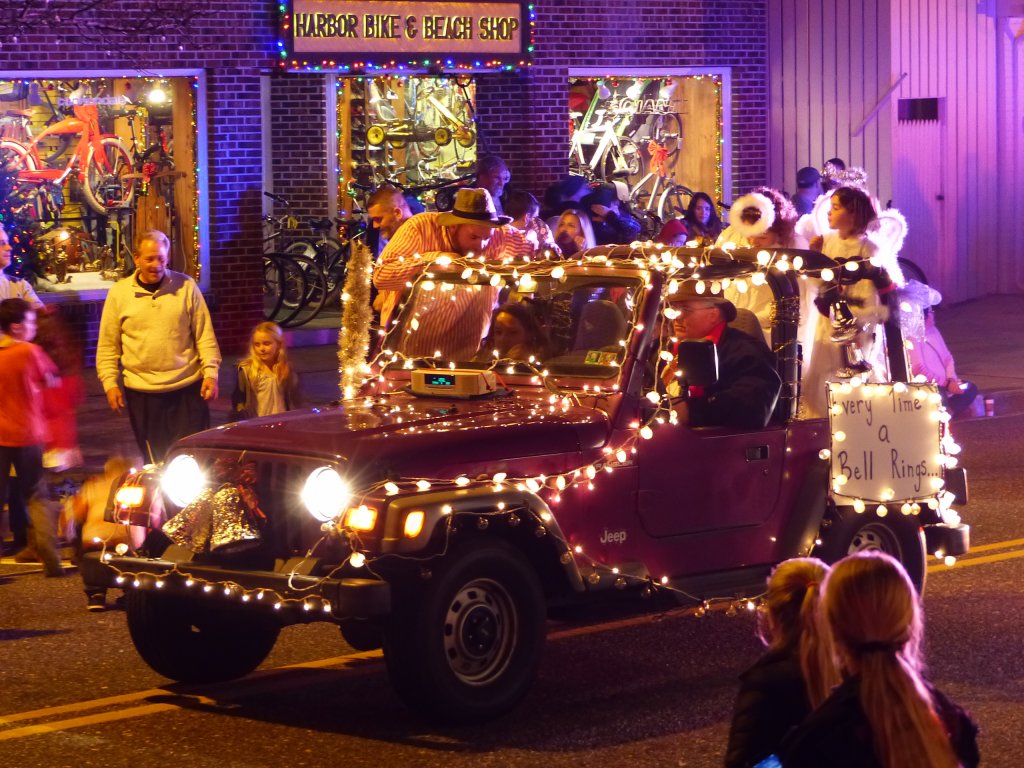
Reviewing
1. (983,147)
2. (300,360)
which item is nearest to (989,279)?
(983,147)

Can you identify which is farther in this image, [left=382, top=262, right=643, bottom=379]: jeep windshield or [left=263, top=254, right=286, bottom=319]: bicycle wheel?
[left=263, top=254, right=286, bottom=319]: bicycle wheel

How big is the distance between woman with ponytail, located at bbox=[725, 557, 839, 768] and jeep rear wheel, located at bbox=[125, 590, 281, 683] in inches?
142

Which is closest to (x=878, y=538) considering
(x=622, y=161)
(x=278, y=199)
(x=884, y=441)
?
(x=884, y=441)

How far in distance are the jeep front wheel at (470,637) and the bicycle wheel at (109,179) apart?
37.6 ft

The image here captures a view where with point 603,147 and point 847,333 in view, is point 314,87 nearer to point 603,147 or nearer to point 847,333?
point 603,147

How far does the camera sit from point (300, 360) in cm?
1859

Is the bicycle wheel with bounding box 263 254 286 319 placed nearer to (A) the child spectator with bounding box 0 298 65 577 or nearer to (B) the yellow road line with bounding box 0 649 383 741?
(A) the child spectator with bounding box 0 298 65 577

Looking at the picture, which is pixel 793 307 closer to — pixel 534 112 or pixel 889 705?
pixel 889 705

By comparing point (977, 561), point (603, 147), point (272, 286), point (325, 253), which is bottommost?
point (977, 561)

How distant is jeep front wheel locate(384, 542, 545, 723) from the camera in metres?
7.21

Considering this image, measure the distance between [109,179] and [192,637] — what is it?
10.8m

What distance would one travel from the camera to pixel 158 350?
1108cm

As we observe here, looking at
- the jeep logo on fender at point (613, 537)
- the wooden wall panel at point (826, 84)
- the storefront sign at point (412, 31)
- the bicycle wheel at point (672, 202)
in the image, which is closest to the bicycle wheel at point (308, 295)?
the storefront sign at point (412, 31)

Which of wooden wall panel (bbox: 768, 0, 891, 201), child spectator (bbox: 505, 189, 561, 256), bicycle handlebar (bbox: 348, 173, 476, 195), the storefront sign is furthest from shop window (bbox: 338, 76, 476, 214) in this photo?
child spectator (bbox: 505, 189, 561, 256)
